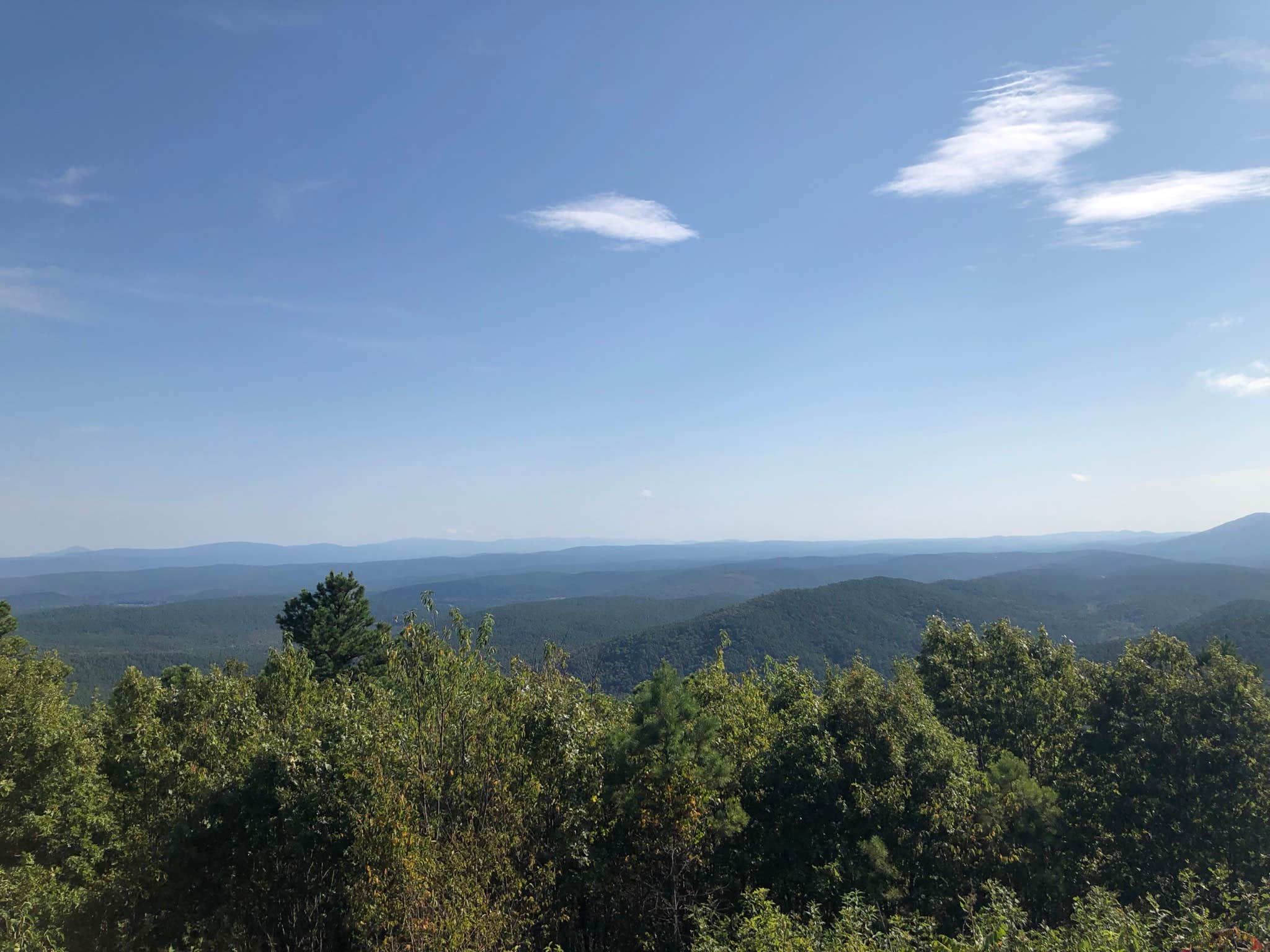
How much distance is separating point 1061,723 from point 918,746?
32.9 ft

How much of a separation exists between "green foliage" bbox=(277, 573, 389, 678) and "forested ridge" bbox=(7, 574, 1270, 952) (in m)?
18.0

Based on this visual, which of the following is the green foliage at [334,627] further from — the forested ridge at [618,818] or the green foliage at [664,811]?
the green foliage at [664,811]

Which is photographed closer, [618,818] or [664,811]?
[664,811]

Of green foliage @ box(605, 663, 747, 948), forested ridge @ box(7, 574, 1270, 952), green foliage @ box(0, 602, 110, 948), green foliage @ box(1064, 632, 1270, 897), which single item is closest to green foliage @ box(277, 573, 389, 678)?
green foliage @ box(0, 602, 110, 948)

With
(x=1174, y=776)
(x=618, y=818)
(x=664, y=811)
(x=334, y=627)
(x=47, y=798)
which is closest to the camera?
(x=664, y=811)

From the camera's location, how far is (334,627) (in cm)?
4053

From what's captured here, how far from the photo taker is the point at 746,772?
1756cm

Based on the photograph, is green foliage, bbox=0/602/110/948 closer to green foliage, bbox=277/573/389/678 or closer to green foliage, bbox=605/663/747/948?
green foliage, bbox=605/663/747/948

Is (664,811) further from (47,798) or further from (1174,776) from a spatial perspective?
(47,798)

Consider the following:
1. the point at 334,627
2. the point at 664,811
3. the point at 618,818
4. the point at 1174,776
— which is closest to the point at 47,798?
the point at 618,818

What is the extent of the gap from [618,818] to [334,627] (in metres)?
32.3

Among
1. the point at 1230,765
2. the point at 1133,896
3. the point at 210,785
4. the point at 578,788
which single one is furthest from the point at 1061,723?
the point at 210,785

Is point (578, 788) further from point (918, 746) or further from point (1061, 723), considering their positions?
point (1061, 723)

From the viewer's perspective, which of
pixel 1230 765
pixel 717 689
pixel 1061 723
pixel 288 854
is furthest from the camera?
pixel 717 689
